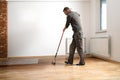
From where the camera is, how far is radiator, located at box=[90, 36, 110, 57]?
4600mm

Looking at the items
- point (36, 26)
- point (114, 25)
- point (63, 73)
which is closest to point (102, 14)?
point (114, 25)

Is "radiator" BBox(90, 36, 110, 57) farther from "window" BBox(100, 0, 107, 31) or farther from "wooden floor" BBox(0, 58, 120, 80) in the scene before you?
"wooden floor" BBox(0, 58, 120, 80)

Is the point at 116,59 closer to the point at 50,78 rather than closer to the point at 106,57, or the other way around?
the point at 106,57

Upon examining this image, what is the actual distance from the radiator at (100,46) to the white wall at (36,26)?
32.2 inches

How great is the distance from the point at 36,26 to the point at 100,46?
205 cm

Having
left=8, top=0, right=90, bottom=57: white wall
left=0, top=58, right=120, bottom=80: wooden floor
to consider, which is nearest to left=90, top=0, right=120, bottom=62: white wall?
left=0, top=58, right=120, bottom=80: wooden floor

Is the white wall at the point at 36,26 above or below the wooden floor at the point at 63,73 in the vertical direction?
above

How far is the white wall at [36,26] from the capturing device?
5.64 meters

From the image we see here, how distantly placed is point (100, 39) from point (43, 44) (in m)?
1.79

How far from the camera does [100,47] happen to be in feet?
16.7

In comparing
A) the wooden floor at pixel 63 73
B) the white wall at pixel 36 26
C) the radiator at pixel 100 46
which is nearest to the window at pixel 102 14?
the radiator at pixel 100 46

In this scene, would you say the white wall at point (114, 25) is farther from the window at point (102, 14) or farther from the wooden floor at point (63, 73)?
the wooden floor at point (63, 73)

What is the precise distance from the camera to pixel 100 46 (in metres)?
5.09

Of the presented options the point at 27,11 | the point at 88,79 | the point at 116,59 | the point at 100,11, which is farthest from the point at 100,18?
the point at 88,79
